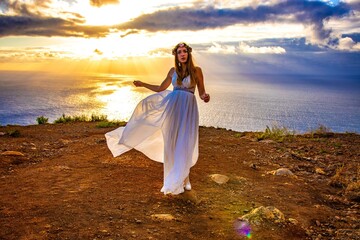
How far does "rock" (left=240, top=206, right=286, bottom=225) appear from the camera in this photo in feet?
17.2

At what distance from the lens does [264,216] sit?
5328mm

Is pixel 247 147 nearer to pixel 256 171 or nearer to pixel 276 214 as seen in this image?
pixel 256 171

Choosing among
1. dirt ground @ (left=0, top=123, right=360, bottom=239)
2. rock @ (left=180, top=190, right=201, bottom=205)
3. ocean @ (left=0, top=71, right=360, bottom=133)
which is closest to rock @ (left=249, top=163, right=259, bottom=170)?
dirt ground @ (left=0, top=123, right=360, bottom=239)

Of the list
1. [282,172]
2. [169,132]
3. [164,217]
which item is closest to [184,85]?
[169,132]

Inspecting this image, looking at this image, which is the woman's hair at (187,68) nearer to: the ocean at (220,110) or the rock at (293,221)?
the rock at (293,221)

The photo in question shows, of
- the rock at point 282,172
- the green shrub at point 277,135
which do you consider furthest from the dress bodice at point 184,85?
the green shrub at point 277,135

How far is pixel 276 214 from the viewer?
17.6 ft

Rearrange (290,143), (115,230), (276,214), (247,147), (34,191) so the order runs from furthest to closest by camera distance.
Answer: (290,143) < (247,147) < (34,191) < (276,214) < (115,230)

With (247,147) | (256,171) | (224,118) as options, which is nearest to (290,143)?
(247,147)

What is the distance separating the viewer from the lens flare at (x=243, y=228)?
4828mm

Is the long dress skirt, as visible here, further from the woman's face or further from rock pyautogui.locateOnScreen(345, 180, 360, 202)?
rock pyautogui.locateOnScreen(345, 180, 360, 202)

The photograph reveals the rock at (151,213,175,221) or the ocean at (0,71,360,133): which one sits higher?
the rock at (151,213,175,221)

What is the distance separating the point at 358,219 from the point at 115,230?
3937 millimetres

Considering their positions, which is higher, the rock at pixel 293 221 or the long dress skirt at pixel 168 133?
the long dress skirt at pixel 168 133
